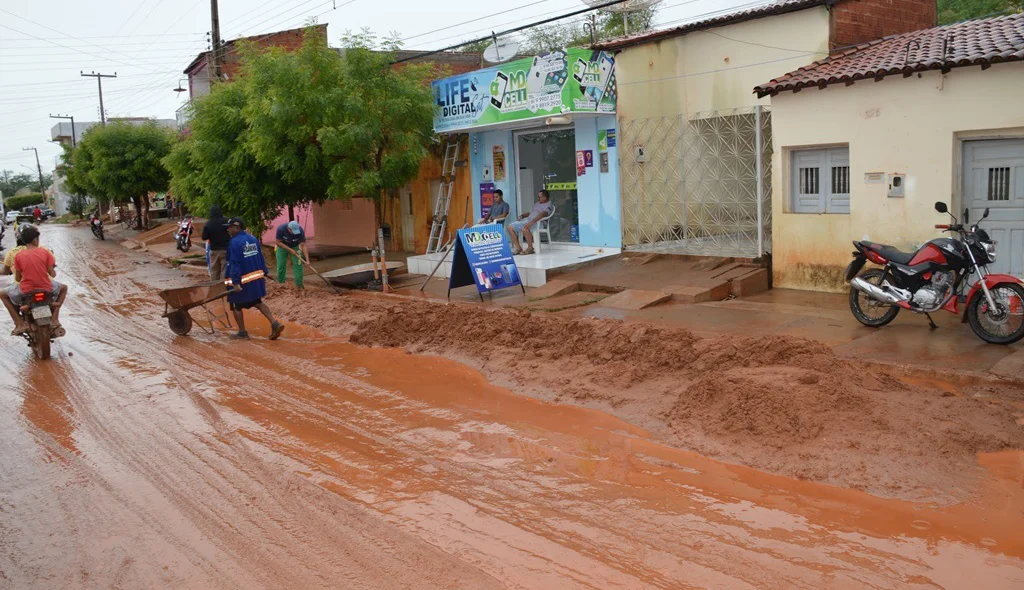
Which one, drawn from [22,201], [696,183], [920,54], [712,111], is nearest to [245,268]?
[696,183]

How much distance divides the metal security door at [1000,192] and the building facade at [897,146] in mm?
13

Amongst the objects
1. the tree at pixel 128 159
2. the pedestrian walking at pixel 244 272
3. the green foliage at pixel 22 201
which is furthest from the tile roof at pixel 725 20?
the green foliage at pixel 22 201

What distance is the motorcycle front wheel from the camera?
873 centimetres

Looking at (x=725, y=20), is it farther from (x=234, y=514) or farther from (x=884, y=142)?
(x=234, y=514)

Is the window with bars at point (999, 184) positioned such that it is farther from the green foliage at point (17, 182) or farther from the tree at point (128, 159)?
the green foliage at point (17, 182)

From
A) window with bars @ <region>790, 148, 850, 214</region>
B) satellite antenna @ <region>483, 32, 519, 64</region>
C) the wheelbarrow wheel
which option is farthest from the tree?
window with bars @ <region>790, 148, 850, 214</region>

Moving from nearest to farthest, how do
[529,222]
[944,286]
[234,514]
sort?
[234,514] < [944,286] < [529,222]

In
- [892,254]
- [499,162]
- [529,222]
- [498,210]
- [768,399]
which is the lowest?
[768,399]

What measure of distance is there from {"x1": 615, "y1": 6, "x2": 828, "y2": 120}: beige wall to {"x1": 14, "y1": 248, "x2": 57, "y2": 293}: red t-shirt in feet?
34.4

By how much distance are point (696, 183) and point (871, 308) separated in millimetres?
5957

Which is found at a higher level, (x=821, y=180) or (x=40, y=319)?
(x=821, y=180)

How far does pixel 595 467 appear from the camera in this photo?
20.7 feet

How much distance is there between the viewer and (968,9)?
28.4 metres

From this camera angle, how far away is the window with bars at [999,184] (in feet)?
35.2
